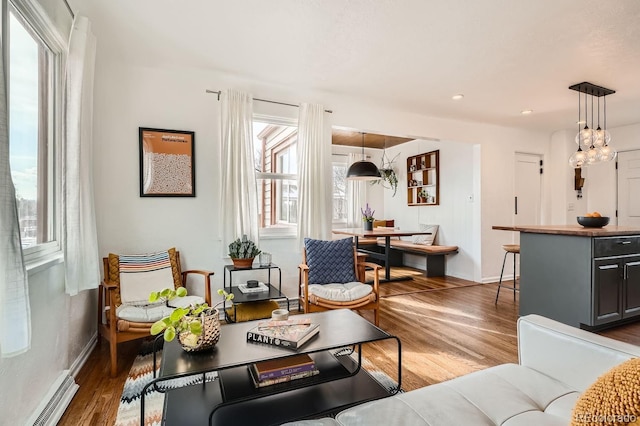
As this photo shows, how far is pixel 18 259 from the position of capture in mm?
1231

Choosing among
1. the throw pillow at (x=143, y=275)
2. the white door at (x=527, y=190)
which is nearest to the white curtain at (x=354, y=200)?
the white door at (x=527, y=190)

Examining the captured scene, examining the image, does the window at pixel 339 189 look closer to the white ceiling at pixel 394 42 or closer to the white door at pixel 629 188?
the white ceiling at pixel 394 42

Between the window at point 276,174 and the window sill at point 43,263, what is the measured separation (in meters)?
1.91

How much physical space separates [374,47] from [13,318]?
9.48ft

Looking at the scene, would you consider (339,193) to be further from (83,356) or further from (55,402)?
(55,402)

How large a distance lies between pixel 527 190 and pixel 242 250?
500 cm

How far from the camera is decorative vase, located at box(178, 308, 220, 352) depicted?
1.55m

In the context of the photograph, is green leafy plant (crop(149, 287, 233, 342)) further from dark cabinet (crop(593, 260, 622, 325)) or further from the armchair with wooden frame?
dark cabinet (crop(593, 260, 622, 325))

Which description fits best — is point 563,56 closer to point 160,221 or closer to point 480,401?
point 480,401

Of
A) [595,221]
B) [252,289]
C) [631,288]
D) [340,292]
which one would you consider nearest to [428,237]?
[595,221]

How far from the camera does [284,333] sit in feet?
5.53

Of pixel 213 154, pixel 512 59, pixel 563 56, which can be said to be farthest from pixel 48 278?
pixel 563 56

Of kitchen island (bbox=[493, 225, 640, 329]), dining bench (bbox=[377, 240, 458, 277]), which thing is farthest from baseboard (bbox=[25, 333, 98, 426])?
dining bench (bbox=[377, 240, 458, 277])

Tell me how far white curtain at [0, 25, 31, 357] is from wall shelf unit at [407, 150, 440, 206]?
5920 mm
